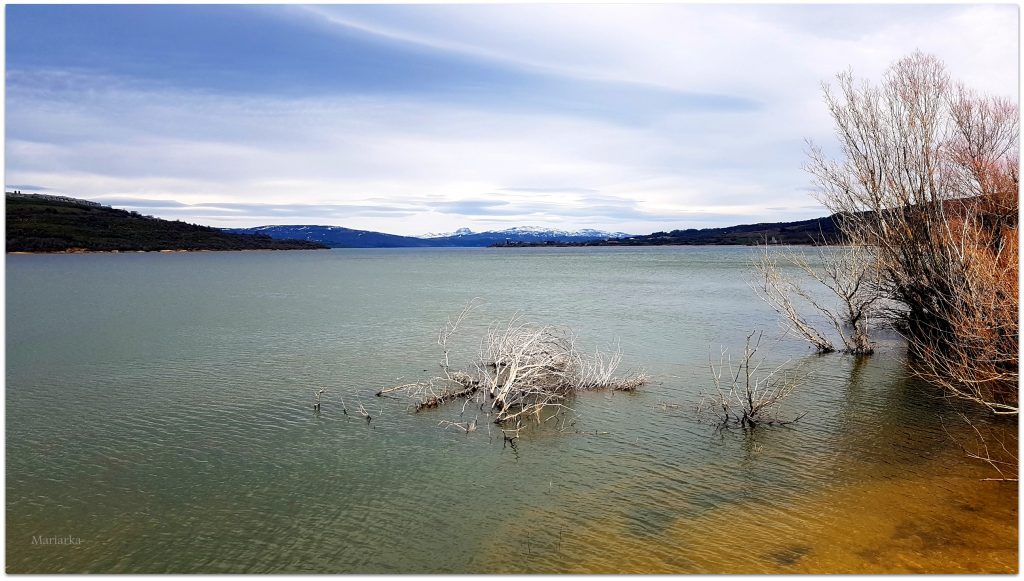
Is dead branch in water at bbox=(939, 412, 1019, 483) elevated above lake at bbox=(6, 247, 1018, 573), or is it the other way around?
dead branch in water at bbox=(939, 412, 1019, 483)

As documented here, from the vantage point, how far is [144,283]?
50.1 meters

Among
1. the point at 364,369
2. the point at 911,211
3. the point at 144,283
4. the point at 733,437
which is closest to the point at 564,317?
the point at 364,369

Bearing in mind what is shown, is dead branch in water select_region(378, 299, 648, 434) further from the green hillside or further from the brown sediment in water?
the green hillside

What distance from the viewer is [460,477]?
33.8 ft

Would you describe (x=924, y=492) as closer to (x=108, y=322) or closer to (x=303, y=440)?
(x=303, y=440)

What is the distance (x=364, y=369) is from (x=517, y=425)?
6.62m

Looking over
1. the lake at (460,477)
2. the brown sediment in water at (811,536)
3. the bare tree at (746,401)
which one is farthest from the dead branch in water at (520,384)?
the brown sediment in water at (811,536)

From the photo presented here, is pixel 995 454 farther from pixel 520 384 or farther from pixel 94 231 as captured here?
pixel 94 231

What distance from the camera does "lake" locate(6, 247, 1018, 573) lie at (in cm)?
799

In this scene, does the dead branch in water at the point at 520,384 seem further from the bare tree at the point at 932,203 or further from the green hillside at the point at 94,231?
the green hillside at the point at 94,231

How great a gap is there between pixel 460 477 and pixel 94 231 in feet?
430

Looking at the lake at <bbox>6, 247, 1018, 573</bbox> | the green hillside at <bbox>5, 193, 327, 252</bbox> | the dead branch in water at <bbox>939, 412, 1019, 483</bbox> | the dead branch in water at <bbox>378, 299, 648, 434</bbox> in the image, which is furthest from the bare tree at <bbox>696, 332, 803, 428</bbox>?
the green hillside at <bbox>5, 193, 327, 252</bbox>

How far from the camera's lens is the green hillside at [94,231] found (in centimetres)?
10388

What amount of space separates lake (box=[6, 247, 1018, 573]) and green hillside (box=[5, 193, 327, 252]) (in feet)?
343
